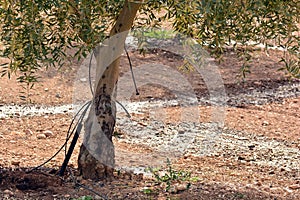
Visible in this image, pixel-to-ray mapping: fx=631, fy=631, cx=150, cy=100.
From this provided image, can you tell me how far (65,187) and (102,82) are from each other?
103 centimetres

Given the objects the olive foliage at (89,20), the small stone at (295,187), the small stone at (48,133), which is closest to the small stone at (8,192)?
the olive foliage at (89,20)

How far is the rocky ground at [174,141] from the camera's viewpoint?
5.86 m

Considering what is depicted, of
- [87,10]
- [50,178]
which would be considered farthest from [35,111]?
[87,10]

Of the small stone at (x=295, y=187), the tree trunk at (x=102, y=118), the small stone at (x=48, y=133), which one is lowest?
the small stone at (x=295, y=187)

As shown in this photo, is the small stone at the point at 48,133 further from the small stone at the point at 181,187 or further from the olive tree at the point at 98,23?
the olive tree at the point at 98,23

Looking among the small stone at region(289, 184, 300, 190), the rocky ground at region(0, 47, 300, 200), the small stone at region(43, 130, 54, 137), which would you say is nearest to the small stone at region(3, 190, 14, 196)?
the rocky ground at region(0, 47, 300, 200)

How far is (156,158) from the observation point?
7.17 metres

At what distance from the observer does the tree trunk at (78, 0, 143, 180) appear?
18.7ft

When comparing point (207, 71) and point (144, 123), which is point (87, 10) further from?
point (207, 71)

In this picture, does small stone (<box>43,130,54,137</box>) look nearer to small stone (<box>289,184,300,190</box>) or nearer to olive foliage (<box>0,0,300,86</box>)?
olive foliage (<box>0,0,300,86</box>)

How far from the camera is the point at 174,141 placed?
312 inches

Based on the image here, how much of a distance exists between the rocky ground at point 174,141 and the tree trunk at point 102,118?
18cm

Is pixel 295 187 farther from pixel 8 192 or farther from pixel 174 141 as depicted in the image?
pixel 8 192

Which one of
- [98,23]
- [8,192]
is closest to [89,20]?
[98,23]
